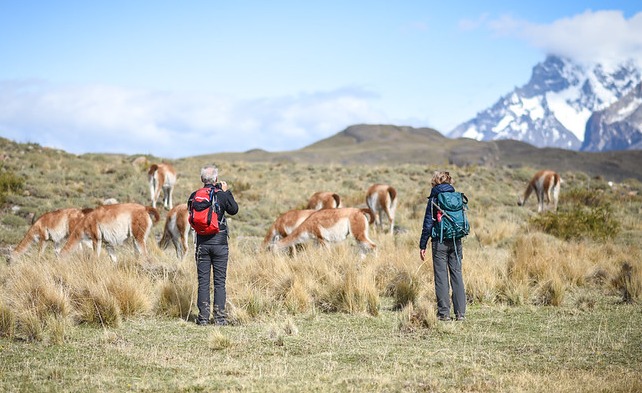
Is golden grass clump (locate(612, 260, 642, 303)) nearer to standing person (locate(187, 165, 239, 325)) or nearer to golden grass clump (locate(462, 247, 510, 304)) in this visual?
golden grass clump (locate(462, 247, 510, 304))

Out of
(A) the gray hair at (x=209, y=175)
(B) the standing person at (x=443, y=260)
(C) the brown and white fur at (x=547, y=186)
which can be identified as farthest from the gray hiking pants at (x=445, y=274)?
(C) the brown and white fur at (x=547, y=186)

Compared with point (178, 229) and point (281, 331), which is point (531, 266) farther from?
point (178, 229)

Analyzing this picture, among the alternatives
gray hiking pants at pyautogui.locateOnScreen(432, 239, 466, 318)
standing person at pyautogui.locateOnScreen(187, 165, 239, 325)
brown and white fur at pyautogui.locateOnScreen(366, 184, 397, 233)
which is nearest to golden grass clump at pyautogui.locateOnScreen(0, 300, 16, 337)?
standing person at pyautogui.locateOnScreen(187, 165, 239, 325)

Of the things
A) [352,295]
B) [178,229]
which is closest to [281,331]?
[352,295]

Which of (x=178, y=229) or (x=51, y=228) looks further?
(x=178, y=229)

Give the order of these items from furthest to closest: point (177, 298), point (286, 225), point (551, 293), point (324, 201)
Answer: point (324, 201) → point (286, 225) → point (551, 293) → point (177, 298)

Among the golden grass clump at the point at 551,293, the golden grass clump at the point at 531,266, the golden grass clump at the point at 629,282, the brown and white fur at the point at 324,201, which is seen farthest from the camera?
the brown and white fur at the point at 324,201

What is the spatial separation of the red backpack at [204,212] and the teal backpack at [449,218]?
9.52 feet

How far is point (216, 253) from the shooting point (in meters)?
8.48

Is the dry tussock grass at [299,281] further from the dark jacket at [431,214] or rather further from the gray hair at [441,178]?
the gray hair at [441,178]

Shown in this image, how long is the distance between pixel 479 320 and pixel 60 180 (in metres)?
21.3

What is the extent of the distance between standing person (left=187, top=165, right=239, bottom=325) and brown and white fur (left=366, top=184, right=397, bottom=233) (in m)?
10.7

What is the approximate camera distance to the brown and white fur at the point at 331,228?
12.4 meters

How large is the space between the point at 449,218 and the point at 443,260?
614 millimetres
